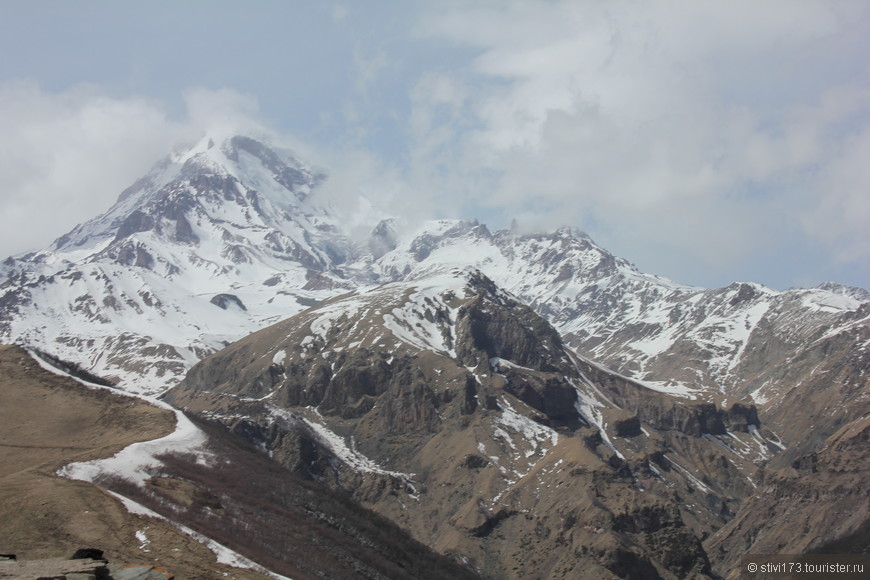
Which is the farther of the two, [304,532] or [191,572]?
[304,532]

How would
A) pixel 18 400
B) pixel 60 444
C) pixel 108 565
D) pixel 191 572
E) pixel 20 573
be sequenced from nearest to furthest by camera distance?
pixel 20 573
pixel 108 565
pixel 191 572
pixel 60 444
pixel 18 400

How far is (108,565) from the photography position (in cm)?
6969

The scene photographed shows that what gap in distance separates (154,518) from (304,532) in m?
74.3

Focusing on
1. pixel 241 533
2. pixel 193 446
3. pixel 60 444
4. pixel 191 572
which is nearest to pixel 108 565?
pixel 191 572

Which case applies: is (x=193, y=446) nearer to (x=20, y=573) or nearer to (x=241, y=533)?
(x=241, y=533)

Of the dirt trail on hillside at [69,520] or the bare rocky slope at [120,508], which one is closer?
the dirt trail on hillside at [69,520]

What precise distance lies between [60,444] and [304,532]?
5443cm

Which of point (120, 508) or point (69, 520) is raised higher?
point (120, 508)

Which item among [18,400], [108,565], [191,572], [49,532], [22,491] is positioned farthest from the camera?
[18,400]

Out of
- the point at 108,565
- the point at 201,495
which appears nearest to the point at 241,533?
the point at 201,495

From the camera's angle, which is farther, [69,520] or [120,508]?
[120,508]

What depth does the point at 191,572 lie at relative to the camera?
340 feet

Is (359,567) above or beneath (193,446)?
beneath

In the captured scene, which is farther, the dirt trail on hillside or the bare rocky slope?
the bare rocky slope
